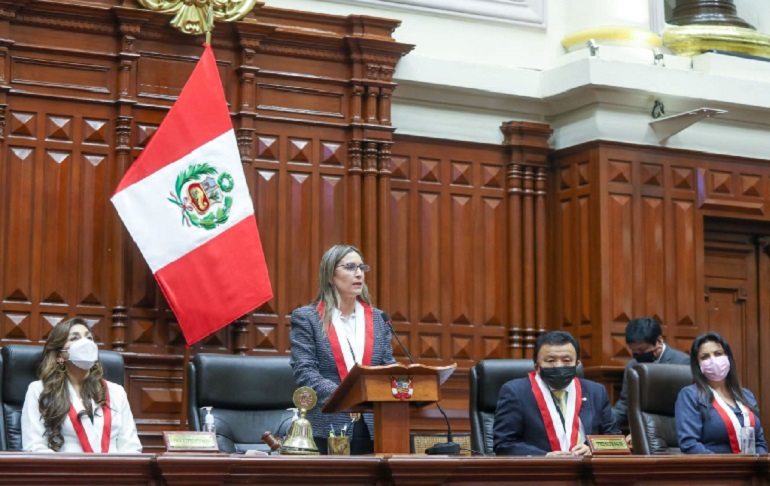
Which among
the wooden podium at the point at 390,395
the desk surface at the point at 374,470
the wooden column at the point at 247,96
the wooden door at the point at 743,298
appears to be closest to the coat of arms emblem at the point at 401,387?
the wooden podium at the point at 390,395

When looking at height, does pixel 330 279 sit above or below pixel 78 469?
above

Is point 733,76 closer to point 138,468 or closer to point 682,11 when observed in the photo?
point 682,11

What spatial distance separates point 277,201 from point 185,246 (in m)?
0.81

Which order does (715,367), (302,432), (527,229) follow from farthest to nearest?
(527,229) → (715,367) → (302,432)

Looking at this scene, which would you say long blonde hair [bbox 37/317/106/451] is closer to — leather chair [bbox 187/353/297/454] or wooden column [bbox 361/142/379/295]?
leather chair [bbox 187/353/297/454]

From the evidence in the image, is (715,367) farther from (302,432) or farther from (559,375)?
(302,432)

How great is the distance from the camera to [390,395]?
193 inches

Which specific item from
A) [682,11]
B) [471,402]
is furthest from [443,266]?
[682,11]

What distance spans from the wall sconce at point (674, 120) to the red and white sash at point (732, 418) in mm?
2793

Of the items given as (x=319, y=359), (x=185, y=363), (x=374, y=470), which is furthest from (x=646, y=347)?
(x=374, y=470)

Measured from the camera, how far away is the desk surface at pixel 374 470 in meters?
4.27

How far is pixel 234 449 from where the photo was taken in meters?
6.27

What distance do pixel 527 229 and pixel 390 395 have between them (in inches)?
173

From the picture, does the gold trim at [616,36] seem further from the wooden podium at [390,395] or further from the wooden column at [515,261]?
the wooden podium at [390,395]
